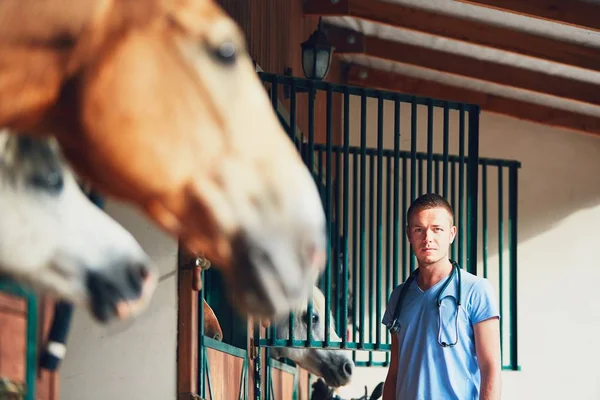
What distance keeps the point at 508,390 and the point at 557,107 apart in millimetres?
2282

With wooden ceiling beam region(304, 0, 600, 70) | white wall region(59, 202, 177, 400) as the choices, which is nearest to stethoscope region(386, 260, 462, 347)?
white wall region(59, 202, 177, 400)

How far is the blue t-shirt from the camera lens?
116 inches

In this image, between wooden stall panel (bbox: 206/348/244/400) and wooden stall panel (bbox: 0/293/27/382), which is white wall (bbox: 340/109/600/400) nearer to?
wooden stall panel (bbox: 206/348/244/400)

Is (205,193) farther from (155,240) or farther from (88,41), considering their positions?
(155,240)

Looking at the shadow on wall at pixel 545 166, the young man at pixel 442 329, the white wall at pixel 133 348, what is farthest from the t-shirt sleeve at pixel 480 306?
the shadow on wall at pixel 545 166

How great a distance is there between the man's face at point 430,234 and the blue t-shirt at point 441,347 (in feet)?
0.24

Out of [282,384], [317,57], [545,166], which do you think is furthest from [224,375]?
[545,166]

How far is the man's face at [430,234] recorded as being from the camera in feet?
9.86

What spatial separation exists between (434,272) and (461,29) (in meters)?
4.83

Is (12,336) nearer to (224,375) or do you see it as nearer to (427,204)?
(427,204)

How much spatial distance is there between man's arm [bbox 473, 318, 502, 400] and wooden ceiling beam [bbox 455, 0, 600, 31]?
140 inches

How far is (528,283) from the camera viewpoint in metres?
9.58

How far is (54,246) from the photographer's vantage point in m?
1.46

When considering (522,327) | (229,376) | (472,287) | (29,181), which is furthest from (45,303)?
(522,327)
